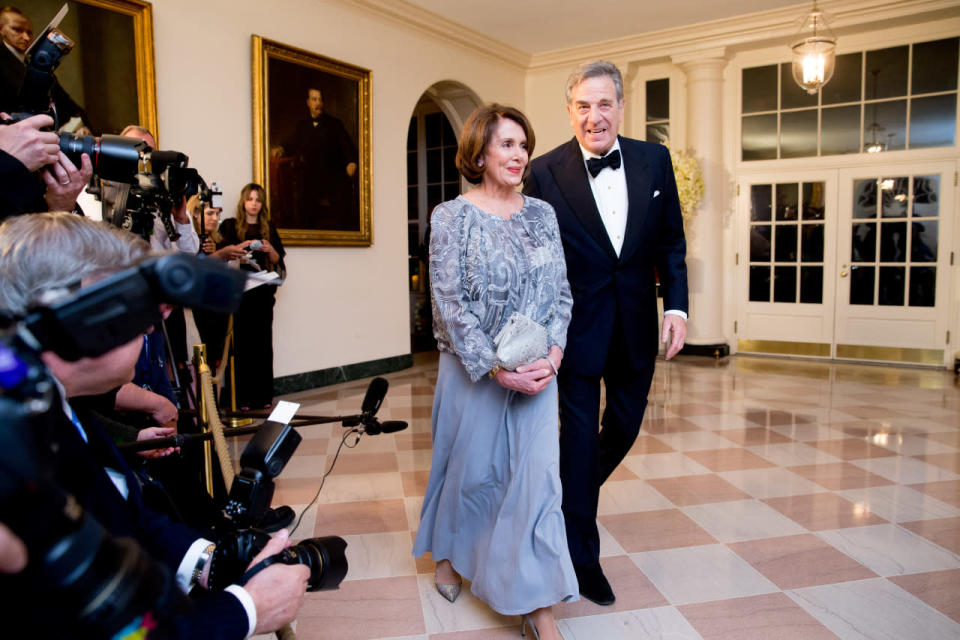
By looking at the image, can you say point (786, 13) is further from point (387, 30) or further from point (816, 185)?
point (387, 30)

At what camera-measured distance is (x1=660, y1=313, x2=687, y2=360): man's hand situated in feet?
7.68

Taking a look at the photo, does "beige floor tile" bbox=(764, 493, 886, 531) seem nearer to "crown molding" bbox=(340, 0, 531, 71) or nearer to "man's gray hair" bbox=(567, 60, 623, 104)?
"man's gray hair" bbox=(567, 60, 623, 104)

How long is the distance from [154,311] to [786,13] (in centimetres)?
784

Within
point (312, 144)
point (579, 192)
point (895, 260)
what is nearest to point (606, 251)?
point (579, 192)

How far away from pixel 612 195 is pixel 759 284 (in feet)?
20.2

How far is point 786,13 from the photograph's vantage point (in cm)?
697

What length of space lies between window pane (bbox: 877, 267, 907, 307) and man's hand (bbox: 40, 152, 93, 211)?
7.67 metres

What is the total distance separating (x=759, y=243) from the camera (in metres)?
7.85

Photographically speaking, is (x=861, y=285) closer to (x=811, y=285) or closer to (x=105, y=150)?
(x=811, y=285)

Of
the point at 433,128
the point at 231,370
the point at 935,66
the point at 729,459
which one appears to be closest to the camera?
the point at 729,459

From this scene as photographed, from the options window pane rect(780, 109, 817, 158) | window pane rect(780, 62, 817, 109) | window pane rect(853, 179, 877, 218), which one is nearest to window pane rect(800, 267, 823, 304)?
window pane rect(853, 179, 877, 218)

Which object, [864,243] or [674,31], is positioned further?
[674,31]

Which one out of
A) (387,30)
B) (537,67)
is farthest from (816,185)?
(387,30)

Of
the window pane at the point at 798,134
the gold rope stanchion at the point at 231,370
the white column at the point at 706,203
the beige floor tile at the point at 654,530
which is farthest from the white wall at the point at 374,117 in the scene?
the beige floor tile at the point at 654,530
